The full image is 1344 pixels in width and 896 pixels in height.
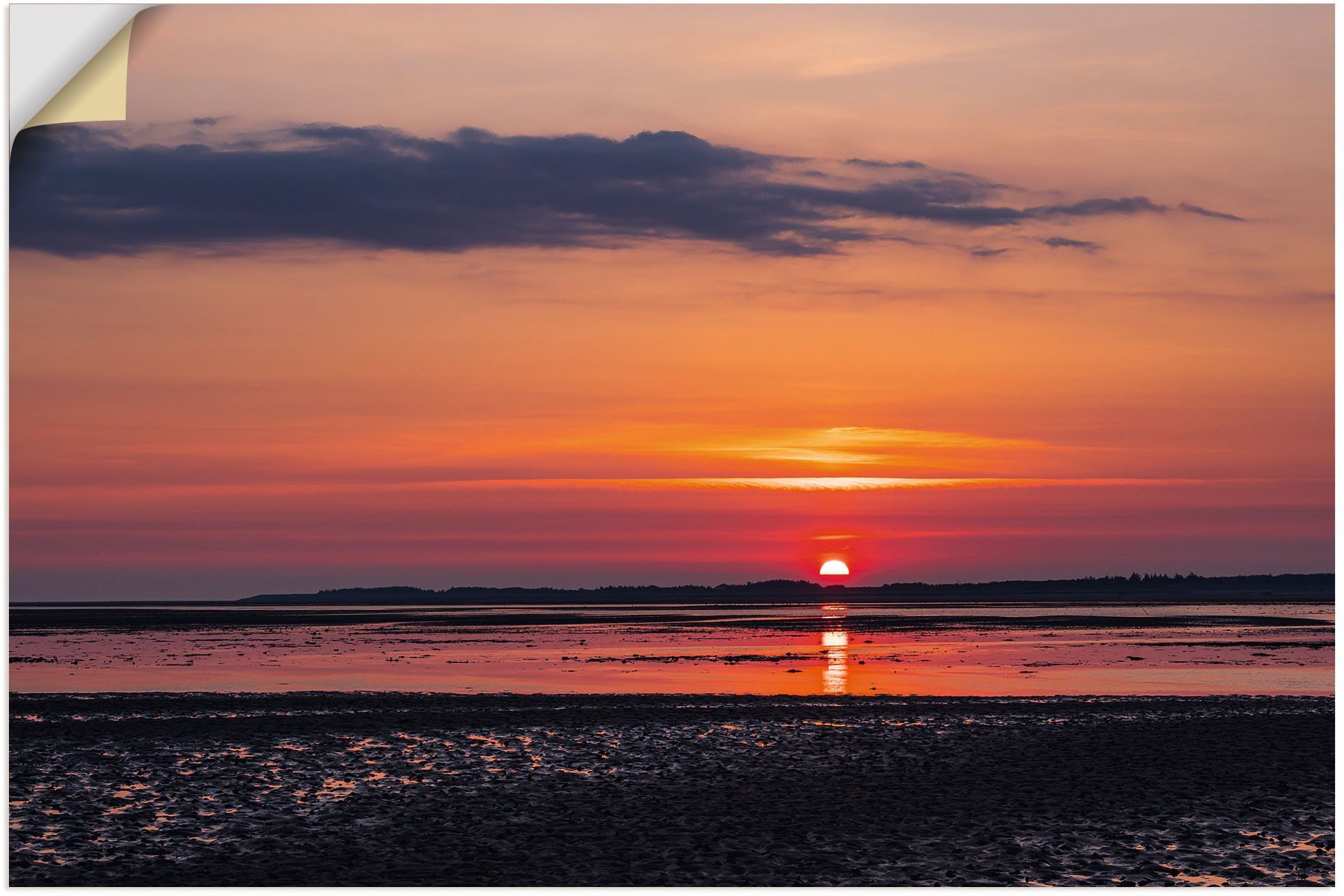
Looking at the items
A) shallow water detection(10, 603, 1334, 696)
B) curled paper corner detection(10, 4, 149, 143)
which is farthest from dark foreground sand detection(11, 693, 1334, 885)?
curled paper corner detection(10, 4, 149, 143)

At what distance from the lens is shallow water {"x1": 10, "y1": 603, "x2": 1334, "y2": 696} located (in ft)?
126

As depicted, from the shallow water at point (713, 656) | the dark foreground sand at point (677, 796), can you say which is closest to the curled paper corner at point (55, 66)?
the dark foreground sand at point (677, 796)

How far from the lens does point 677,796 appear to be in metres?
19.5

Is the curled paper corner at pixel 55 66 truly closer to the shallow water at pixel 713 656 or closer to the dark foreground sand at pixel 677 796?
the dark foreground sand at pixel 677 796

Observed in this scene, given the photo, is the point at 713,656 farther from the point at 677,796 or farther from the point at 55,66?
the point at 55,66

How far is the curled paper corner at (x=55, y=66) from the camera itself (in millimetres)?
13562

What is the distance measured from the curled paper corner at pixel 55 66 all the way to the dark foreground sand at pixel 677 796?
850cm

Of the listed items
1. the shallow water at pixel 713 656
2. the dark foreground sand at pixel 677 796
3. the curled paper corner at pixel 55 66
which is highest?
the curled paper corner at pixel 55 66

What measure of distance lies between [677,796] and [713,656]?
3308cm

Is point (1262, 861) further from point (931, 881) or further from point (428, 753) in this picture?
point (428, 753)

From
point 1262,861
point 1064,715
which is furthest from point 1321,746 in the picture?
point 1262,861

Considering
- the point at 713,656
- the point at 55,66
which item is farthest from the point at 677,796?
the point at 713,656

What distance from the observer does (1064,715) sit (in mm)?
29312

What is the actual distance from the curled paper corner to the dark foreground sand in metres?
8.50
